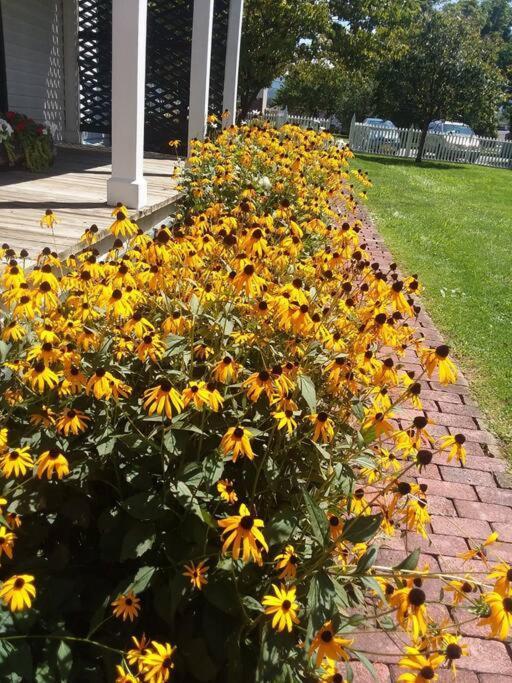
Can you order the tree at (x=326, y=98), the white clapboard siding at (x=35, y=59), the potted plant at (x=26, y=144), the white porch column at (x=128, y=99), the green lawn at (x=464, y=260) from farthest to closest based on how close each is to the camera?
1. the tree at (x=326, y=98)
2. the white clapboard siding at (x=35, y=59)
3. the potted plant at (x=26, y=144)
4. the white porch column at (x=128, y=99)
5. the green lawn at (x=464, y=260)

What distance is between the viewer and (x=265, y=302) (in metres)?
2.06

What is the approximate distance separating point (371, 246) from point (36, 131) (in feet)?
13.3

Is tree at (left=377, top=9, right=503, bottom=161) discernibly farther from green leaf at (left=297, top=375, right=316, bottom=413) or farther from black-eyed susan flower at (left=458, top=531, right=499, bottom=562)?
black-eyed susan flower at (left=458, top=531, right=499, bottom=562)

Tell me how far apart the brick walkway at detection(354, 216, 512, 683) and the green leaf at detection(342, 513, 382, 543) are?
1.98 ft

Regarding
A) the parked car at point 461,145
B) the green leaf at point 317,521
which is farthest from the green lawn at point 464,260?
the parked car at point 461,145

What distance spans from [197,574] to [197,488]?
0.23 metres

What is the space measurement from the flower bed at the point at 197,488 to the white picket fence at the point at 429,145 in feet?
70.6

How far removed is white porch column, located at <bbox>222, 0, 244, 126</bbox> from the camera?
9016 millimetres

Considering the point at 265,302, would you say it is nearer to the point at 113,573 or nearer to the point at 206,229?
the point at 113,573

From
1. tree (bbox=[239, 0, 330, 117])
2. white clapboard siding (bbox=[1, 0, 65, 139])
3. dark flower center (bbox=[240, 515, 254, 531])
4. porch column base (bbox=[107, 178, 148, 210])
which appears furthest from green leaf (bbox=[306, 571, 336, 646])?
tree (bbox=[239, 0, 330, 117])

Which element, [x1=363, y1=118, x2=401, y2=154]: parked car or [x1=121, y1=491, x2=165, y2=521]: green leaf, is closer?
[x1=121, y1=491, x2=165, y2=521]: green leaf

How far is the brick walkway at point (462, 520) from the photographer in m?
2.04

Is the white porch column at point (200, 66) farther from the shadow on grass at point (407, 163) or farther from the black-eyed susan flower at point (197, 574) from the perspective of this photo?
the shadow on grass at point (407, 163)

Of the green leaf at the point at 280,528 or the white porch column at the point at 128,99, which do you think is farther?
the white porch column at the point at 128,99
